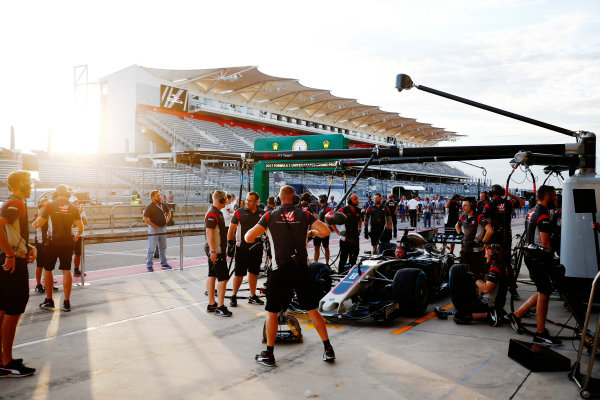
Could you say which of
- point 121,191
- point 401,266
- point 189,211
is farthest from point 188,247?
point 121,191

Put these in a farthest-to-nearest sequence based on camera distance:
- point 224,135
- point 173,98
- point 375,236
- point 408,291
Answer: point 224,135 → point 173,98 → point 375,236 → point 408,291

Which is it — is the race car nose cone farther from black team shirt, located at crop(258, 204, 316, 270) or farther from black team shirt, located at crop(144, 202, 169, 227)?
black team shirt, located at crop(144, 202, 169, 227)

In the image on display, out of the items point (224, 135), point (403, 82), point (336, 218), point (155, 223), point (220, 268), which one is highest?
point (224, 135)

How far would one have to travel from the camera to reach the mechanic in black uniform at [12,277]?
14.2ft

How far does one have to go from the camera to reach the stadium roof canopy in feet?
143

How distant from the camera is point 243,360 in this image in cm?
471

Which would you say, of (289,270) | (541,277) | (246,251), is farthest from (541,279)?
(246,251)

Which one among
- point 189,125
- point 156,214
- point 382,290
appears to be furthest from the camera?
point 189,125

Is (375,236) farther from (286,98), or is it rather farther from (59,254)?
(286,98)

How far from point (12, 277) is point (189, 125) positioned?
4076 cm

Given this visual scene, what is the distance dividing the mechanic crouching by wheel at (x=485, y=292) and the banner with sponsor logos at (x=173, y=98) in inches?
1619

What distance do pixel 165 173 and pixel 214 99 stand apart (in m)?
23.0

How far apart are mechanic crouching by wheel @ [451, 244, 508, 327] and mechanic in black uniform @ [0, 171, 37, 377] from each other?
5046 millimetres

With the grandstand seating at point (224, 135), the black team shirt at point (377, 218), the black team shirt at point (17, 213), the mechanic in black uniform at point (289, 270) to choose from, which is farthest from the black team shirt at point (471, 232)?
the grandstand seating at point (224, 135)
